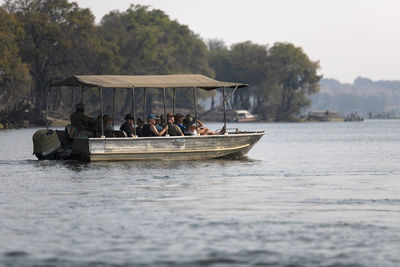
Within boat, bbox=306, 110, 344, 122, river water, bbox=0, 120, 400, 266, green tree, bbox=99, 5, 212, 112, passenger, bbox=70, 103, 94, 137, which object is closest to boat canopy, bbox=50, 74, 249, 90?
passenger, bbox=70, 103, 94, 137

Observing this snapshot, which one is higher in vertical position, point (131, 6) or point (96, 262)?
point (131, 6)

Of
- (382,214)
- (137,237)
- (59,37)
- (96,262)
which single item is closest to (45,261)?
(96,262)

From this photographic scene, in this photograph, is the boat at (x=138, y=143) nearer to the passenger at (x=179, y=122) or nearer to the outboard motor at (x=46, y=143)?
the outboard motor at (x=46, y=143)

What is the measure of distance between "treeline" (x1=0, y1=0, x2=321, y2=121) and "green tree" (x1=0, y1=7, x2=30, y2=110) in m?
0.10

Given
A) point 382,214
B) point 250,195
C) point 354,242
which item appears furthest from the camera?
point 250,195

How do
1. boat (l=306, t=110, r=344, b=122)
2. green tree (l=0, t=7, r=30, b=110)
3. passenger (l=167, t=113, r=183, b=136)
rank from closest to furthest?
passenger (l=167, t=113, r=183, b=136)
green tree (l=0, t=7, r=30, b=110)
boat (l=306, t=110, r=344, b=122)

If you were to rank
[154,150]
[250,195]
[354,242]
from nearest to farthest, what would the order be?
1. [354,242]
2. [250,195]
3. [154,150]

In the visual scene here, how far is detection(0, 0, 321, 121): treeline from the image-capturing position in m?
95.4

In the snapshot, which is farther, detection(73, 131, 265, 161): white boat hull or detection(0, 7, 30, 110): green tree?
detection(0, 7, 30, 110): green tree

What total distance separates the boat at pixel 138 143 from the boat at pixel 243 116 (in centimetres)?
12068

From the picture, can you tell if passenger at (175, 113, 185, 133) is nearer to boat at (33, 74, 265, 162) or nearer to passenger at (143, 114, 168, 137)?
boat at (33, 74, 265, 162)

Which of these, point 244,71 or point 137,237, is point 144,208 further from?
point 244,71

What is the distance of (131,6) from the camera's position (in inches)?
5241

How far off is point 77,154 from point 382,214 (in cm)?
1479
